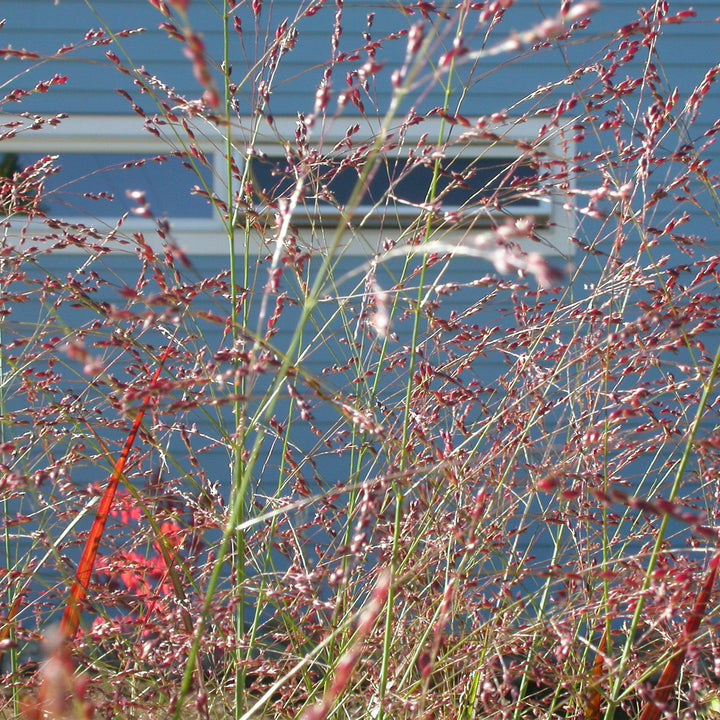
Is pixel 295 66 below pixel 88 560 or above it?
above

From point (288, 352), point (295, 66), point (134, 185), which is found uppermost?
point (295, 66)

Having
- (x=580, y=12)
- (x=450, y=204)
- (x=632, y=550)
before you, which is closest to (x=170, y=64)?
(x=450, y=204)

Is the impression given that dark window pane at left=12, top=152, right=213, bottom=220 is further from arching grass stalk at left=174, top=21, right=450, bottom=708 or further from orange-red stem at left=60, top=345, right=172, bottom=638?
arching grass stalk at left=174, top=21, right=450, bottom=708

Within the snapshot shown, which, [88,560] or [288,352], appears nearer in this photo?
[288,352]

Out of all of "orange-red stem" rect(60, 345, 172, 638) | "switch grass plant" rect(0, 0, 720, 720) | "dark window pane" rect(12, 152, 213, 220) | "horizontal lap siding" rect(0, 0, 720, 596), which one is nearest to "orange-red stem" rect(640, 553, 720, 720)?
"switch grass plant" rect(0, 0, 720, 720)

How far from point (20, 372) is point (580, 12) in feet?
3.76

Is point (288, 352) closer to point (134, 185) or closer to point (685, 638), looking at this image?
point (685, 638)

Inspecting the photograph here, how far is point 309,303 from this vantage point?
1.06 m

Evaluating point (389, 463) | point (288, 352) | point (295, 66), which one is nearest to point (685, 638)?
point (389, 463)

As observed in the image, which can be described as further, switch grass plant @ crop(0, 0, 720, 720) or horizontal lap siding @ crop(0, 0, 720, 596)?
horizontal lap siding @ crop(0, 0, 720, 596)

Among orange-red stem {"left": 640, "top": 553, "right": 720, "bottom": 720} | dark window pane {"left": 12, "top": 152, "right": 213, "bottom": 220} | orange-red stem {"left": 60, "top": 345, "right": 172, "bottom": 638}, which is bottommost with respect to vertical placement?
orange-red stem {"left": 640, "top": 553, "right": 720, "bottom": 720}

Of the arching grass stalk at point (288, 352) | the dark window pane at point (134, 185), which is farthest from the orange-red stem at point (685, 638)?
the dark window pane at point (134, 185)

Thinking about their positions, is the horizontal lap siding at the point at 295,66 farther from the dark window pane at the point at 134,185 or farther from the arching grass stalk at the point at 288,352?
the arching grass stalk at the point at 288,352

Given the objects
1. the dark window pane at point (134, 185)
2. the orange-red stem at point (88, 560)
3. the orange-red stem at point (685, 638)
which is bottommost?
the orange-red stem at point (685, 638)
